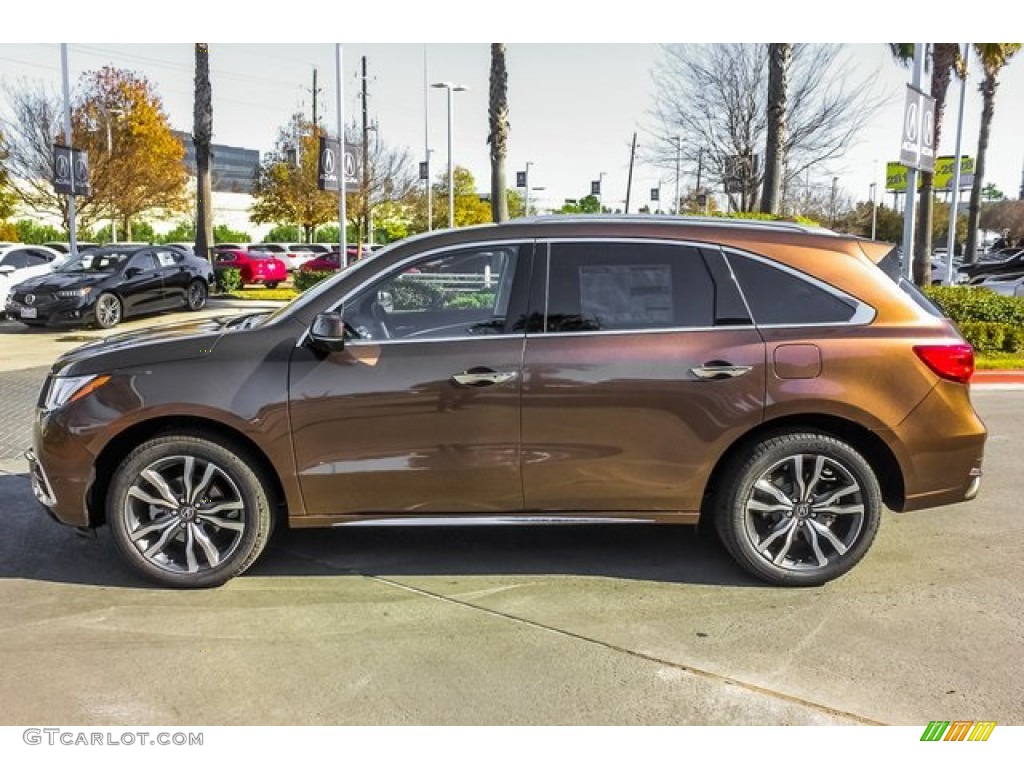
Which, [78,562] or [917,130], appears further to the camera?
[917,130]

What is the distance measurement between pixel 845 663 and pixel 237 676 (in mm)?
2443

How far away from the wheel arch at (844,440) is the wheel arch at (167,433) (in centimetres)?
216

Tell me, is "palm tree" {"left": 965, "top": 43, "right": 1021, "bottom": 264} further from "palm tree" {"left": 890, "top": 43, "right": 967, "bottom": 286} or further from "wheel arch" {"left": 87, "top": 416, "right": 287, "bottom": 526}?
"wheel arch" {"left": 87, "top": 416, "right": 287, "bottom": 526}

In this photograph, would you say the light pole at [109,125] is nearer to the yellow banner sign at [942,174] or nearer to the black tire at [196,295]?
the black tire at [196,295]

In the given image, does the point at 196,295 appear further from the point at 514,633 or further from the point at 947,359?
the point at 947,359

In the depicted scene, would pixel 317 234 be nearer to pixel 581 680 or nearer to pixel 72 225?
pixel 72 225

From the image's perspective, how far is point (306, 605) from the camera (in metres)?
4.11

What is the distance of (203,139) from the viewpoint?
75.9 feet

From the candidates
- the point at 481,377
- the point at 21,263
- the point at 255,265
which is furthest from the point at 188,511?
the point at 255,265

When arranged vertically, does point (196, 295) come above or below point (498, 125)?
below

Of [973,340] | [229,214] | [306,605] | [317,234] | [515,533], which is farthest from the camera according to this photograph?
[229,214]

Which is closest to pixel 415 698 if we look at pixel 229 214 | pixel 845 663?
pixel 845 663

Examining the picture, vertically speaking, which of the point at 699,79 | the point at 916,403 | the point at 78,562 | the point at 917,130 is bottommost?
the point at 78,562

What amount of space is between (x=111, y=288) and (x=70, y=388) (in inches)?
490
